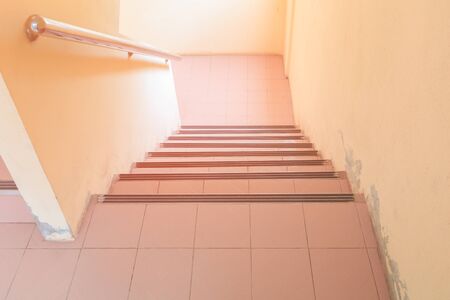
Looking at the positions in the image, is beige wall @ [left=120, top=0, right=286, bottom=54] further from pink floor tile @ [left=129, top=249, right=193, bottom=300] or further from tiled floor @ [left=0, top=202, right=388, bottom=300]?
pink floor tile @ [left=129, top=249, right=193, bottom=300]

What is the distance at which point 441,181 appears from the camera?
103cm

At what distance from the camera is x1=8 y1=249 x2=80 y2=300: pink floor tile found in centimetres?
142

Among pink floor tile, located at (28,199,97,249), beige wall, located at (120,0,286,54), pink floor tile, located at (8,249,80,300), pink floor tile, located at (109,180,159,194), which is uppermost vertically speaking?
beige wall, located at (120,0,286,54)

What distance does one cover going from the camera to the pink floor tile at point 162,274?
141 centimetres

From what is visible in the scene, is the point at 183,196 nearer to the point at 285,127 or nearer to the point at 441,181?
the point at 441,181

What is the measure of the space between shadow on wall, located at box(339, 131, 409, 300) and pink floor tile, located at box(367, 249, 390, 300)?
21 mm

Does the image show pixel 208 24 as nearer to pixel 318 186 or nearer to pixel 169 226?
pixel 318 186

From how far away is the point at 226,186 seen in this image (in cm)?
202

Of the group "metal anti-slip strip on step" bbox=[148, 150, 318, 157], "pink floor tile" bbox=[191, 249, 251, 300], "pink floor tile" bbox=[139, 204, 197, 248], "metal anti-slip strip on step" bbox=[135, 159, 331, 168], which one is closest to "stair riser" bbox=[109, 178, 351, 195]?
"pink floor tile" bbox=[139, 204, 197, 248]

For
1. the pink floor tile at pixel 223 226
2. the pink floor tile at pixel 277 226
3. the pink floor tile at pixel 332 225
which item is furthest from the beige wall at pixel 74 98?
the pink floor tile at pixel 332 225

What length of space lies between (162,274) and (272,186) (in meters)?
0.80

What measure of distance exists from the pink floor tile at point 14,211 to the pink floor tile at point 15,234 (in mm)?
22

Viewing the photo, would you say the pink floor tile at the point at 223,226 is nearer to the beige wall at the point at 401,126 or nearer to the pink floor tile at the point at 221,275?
the pink floor tile at the point at 221,275

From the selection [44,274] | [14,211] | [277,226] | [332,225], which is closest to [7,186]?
[14,211]
